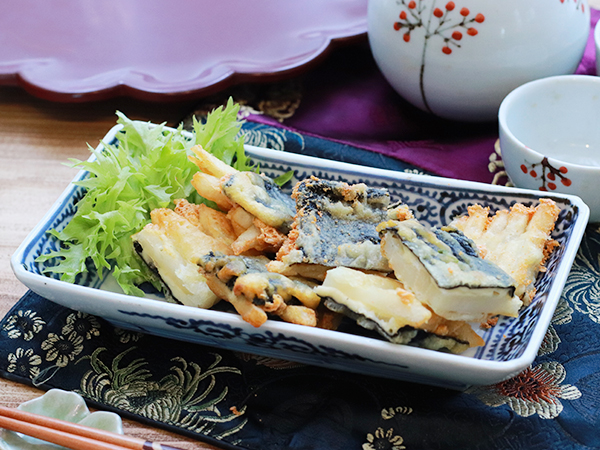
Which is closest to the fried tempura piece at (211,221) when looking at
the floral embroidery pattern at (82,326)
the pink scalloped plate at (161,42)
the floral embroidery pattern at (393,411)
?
the floral embroidery pattern at (82,326)

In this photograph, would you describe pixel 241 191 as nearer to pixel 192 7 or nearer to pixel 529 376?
pixel 529 376

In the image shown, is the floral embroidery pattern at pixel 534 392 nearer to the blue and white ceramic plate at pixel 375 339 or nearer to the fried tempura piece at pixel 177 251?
the blue and white ceramic plate at pixel 375 339

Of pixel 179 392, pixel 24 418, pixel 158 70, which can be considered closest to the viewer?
pixel 24 418

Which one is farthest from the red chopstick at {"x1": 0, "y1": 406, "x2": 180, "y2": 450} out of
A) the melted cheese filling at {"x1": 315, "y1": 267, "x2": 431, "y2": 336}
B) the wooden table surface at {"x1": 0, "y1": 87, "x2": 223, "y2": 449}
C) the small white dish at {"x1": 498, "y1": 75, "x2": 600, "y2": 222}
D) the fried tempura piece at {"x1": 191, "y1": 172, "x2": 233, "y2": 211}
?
the small white dish at {"x1": 498, "y1": 75, "x2": 600, "y2": 222}

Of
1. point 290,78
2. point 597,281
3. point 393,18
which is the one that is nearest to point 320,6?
point 290,78

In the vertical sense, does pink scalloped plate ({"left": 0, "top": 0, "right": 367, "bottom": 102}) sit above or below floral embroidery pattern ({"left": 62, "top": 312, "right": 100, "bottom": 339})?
above

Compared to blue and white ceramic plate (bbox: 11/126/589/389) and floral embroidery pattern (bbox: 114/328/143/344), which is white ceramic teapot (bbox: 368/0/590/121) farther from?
floral embroidery pattern (bbox: 114/328/143/344)
